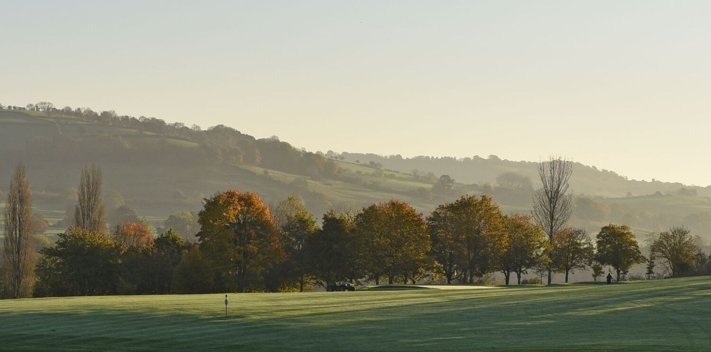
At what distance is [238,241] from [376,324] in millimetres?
67604

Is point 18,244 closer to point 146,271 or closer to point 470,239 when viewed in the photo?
point 146,271

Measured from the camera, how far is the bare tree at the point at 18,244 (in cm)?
12081

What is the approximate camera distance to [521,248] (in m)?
133

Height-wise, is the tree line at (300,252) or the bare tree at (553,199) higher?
the bare tree at (553,199)

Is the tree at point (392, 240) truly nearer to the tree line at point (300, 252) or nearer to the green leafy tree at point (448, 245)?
the tree line at point (300, 252)

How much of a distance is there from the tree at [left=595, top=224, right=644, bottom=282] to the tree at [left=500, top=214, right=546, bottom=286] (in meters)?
8.66

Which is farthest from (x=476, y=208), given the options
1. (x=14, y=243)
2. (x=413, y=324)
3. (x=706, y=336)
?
(x=706, y=336)

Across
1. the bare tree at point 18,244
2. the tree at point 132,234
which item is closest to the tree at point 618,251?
the bare tree at point 18,244

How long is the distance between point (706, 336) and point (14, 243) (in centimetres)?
10530

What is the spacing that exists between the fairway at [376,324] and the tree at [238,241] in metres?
41.1

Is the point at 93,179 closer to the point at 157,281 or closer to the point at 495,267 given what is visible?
the point at 157,281

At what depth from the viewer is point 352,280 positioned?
414 ft

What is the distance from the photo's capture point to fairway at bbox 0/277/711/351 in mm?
45406

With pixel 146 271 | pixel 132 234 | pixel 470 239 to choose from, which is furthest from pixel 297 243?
pixel 132 234
